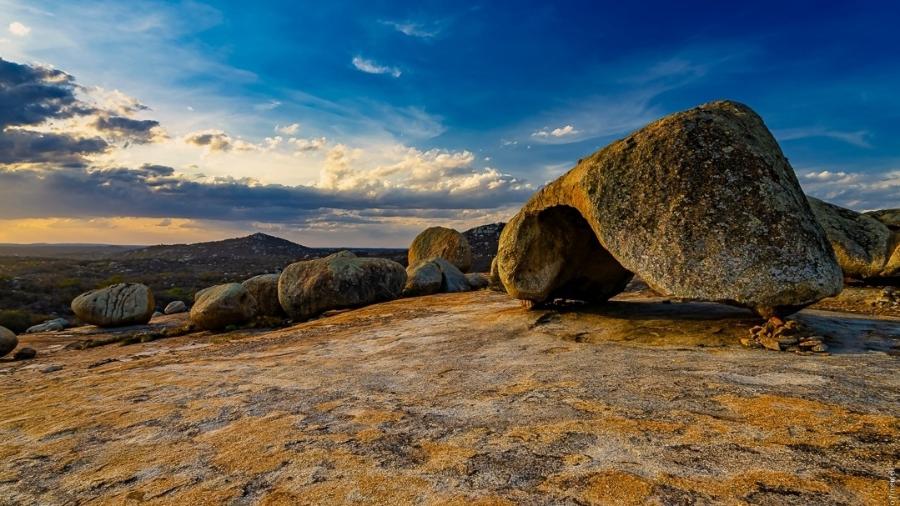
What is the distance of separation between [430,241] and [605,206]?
22.7m

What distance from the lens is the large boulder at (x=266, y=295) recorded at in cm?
1983

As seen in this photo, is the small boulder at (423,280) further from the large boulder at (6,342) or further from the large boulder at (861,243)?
the large boulder at (861,243)

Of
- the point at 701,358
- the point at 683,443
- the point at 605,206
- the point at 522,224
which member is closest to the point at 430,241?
the point at 522,224

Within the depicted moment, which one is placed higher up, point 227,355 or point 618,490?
point 618,490

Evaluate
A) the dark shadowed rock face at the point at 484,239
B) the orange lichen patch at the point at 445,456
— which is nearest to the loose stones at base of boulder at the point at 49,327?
the orange lichen patch at the point at 445,456

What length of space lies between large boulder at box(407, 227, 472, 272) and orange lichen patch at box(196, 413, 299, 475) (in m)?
23.6

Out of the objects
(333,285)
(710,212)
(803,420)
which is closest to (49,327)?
Result: (333,285)

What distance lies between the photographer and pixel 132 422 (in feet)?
19.1

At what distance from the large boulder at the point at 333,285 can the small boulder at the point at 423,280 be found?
0.86 meters

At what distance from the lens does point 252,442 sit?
470cm

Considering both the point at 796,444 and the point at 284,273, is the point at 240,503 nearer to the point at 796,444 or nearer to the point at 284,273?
the point at 796,444

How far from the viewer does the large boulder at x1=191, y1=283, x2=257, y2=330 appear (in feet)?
56.1

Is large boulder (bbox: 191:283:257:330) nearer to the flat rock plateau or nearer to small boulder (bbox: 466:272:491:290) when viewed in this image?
the flat rock plateau

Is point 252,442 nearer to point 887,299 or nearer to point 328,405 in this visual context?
point 328,405
